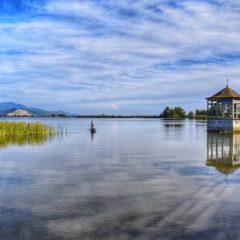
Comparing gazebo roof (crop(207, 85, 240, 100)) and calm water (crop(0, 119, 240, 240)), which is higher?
gazebo roof (crop(207, 85, 240, 100))

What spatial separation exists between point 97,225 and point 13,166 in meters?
9.75

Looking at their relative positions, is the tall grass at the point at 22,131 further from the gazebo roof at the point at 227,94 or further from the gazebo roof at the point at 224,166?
the gazebo roof at the point at 224,166

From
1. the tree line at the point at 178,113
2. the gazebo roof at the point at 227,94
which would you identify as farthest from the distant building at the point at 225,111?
the tree line at the point at 178,113

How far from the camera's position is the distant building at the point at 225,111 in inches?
1729

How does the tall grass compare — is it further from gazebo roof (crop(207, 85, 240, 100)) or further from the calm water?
the calm water

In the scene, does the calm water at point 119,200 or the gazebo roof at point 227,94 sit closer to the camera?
the calm water at point 119,200

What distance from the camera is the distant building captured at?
144 feet

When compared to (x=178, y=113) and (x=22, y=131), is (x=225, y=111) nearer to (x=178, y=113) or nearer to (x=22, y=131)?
(x=22, y=131)

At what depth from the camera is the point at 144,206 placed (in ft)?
31.6

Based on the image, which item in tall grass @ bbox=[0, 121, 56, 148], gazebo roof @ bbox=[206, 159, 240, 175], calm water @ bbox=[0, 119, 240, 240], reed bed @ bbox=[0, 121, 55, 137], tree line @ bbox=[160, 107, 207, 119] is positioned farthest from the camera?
tree line @ bbox=[160, 107, 207, 119]

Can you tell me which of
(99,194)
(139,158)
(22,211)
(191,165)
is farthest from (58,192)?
(139,158)

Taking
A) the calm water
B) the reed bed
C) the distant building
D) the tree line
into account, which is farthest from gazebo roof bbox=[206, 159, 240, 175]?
the tree line

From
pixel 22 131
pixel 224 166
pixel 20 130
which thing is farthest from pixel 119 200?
pixel 22 131

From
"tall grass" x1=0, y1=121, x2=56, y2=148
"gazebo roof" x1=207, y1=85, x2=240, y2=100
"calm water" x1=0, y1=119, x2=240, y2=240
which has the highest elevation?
"gazebo roof" x1=207, y1=85, x2=240, y2=100
